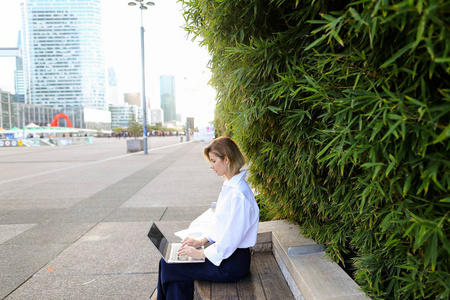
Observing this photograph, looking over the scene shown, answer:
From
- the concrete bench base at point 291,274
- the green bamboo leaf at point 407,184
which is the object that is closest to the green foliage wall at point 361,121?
the green bamboo leaf at point 407,184

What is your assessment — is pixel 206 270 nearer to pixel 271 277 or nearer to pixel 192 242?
pixel 192 242

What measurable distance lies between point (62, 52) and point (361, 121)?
139635 millimetres

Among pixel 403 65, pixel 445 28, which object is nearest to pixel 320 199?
pixel 403 65

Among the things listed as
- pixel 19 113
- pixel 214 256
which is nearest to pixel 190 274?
pixel 214 256

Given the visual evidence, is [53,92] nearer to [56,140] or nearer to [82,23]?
[82,23]

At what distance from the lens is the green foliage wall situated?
43.4 inches

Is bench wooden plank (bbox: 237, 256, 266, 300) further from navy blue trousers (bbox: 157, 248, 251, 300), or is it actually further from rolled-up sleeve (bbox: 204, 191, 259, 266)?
rolled-up sleeve (bbox: 204, 191, 259, 266)

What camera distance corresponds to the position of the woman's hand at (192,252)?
2.14 metres

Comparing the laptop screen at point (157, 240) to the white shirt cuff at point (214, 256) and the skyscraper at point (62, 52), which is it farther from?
the skyscraper at point (62, 52)

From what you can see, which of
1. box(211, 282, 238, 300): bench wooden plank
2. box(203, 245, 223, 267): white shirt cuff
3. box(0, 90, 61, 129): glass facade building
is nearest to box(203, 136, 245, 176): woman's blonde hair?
box(203, 245, 223, 267): white shirt cuff

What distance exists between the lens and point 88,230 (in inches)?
185

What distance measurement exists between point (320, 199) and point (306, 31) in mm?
1194

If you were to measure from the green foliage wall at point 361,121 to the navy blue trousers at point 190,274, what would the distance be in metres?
0.71

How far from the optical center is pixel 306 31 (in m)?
2.09
